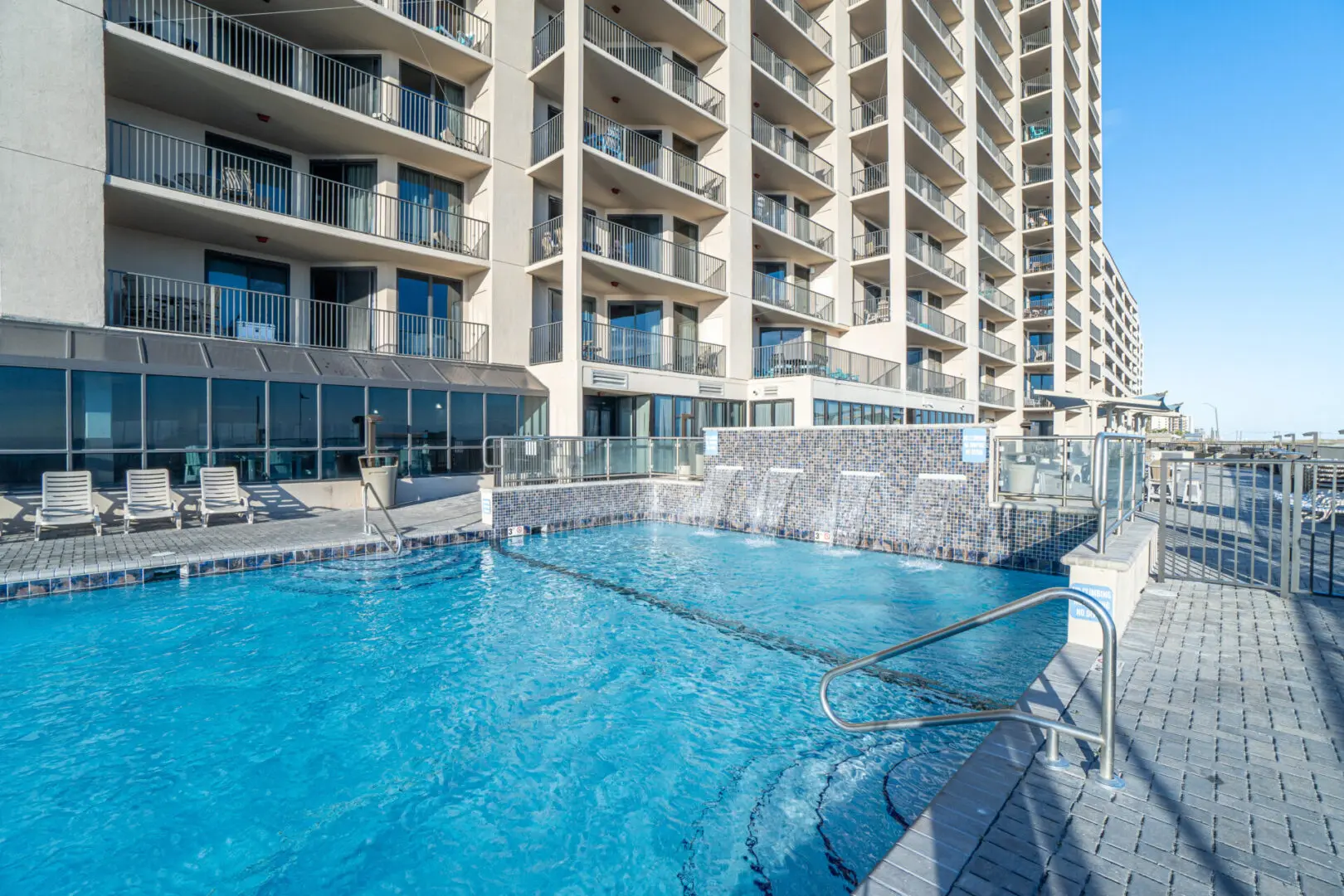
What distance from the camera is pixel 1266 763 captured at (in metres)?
2.62

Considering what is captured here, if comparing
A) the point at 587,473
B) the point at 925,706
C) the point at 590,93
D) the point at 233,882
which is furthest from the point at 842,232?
the point at 233,882

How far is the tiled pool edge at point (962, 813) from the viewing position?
75.1 inches

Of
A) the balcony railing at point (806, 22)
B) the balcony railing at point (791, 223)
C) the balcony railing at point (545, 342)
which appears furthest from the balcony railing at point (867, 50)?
the balcony railing at point (545, 342)

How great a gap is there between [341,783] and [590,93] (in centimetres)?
1776

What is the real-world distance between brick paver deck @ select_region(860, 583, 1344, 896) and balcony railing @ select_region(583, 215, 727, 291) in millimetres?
14560

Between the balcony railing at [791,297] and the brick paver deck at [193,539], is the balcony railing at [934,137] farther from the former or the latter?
the brick paver deck at [193,539]

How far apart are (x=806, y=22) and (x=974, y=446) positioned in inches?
787

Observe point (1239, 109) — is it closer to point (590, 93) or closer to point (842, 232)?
point (842, 232)

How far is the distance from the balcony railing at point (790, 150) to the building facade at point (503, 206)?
0.49 feet

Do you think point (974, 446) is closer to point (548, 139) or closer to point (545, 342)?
point (545, 342)

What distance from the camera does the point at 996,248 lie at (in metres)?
28.8

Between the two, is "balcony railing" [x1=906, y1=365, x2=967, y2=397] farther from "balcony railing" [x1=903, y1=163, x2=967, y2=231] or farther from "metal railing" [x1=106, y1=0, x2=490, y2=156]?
"metal railing" [x1=106, y1=0, x2=490, y2=156]

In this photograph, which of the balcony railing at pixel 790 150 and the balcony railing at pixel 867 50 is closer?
the balcony railing at pixel 790 150

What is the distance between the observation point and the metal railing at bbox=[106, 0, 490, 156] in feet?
38.4
